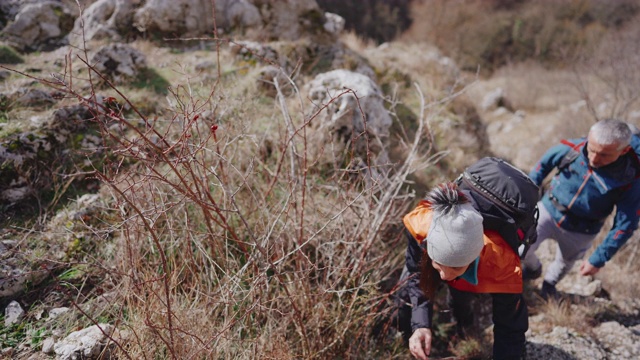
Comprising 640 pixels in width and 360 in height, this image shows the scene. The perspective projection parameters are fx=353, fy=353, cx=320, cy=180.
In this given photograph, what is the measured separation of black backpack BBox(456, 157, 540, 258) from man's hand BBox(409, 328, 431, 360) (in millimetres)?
643

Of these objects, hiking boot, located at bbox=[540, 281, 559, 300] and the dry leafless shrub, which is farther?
hiking boot, located at bbox=[540, 281, 559, 300]

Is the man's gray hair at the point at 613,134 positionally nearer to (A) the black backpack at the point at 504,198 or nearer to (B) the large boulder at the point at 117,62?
(A) the black backpack at the point at 504,198

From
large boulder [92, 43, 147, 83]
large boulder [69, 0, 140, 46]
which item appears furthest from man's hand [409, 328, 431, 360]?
large boulder [69, 0, 140, 46]

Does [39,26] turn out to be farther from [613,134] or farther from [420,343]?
[613,134]

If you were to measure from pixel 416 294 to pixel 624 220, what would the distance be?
5.31 feet

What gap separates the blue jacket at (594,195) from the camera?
7.61ft

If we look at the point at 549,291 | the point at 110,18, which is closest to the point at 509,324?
the point at 549,291

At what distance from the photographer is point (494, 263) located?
177 centimetres

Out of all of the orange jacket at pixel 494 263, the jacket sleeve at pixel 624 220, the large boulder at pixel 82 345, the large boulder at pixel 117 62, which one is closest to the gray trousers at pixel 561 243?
the jacket sleeve at pixel 624 220

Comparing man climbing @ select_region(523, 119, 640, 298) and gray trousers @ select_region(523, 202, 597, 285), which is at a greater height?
man climbing @ select_region(523, 119, 640, 298)

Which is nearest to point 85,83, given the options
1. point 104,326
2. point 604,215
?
point 104,326

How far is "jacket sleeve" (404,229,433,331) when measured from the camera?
1.92 metres

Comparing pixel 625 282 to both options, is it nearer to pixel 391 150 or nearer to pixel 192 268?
pixel 391 150

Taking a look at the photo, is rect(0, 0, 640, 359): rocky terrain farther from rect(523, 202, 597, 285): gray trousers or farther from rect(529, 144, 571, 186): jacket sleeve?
rect(529, 144, 571, 186): jacket sleeve
